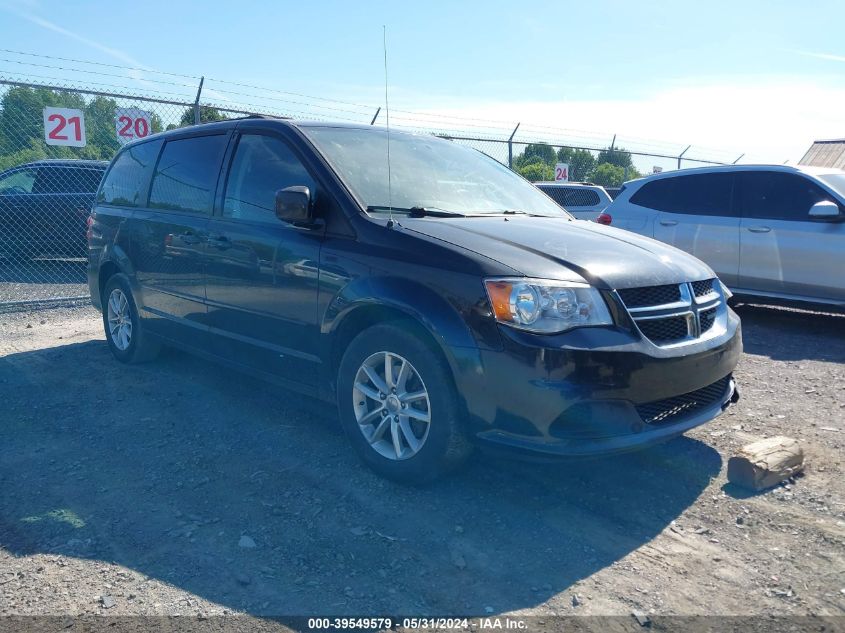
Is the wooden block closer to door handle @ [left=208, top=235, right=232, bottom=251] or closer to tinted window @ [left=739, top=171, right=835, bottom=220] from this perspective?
door handle @ [left=208, top=235, right=232, bottom=251]

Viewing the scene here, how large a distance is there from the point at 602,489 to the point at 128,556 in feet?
7.63

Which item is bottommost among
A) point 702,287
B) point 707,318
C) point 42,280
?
point 42,280

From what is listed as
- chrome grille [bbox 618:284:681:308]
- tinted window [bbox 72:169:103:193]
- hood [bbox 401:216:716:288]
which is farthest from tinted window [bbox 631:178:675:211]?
tinted window [bbox 72:169:103:193]

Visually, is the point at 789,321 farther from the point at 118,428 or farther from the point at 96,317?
the point at 96,317

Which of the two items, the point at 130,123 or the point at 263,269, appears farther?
the point at 130,123

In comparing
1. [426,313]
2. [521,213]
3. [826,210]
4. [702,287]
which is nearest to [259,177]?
[521,213]

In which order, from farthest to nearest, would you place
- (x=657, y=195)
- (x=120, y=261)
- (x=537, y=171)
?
1. (x=537, y=171)
2. (x=657, y=195)
3. (x=120, y=261)

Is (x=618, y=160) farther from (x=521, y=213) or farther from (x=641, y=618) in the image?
(x=641, y=618)

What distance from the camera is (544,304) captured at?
344 cm

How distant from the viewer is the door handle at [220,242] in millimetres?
4848

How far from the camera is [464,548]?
3332 mm

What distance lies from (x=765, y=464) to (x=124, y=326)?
A: 4973mm

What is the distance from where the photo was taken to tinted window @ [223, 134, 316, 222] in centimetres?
460

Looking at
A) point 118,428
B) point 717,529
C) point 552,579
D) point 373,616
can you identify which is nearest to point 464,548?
point 552,579
